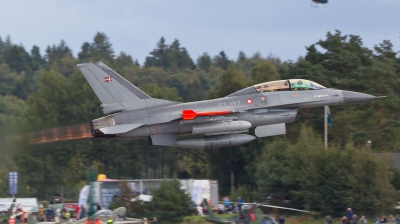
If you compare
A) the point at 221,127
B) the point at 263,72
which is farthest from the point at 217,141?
the point at 263,72

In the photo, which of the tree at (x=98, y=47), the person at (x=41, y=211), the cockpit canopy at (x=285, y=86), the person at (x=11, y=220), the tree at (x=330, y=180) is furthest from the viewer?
the tree at (x=98, y=47)

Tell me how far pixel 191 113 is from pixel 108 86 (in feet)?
10.7

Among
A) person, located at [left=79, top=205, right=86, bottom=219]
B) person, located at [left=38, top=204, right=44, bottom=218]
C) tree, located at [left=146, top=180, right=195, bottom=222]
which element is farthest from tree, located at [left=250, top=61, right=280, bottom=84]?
person, located at [left=38, top=204, right=44, bottom=218]

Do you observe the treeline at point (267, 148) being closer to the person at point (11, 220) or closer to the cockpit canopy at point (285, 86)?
the cockpit canopy at point (285, 86)

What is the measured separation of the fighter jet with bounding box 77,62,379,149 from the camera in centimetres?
2478

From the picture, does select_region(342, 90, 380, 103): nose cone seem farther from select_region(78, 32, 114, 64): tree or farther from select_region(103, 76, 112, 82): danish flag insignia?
select_region(78, 32, 114, 64): tree

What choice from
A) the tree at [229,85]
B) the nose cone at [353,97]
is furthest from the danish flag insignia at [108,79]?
the tree at [229,85]

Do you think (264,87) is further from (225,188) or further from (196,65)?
(196,65)

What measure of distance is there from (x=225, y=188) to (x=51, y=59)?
374 feet

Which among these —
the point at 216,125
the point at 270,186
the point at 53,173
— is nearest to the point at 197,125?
the point at 216,125

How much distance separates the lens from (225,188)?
56.2 m

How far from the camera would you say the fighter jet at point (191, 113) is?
24.8 meters

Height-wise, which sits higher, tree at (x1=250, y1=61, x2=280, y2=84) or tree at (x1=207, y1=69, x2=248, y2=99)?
tree at (x1=250, y1=61, x2=280, y2=84)

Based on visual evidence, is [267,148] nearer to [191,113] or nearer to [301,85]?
[301,85]
